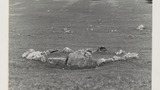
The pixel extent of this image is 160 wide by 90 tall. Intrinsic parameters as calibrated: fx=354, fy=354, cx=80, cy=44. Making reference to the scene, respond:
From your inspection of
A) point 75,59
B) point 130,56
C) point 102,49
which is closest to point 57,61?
point 75,59

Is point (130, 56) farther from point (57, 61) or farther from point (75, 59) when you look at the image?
point (57, 61)

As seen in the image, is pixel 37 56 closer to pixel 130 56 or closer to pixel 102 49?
pixel 102 49

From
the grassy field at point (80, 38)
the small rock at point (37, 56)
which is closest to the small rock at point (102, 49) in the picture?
the grassy field at point (80, 38)

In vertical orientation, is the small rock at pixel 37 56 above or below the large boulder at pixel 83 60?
above

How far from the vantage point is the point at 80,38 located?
6.81 ft

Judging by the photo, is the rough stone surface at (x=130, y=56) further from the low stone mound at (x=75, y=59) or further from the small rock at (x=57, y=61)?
the small rock at (x=57, y=61)

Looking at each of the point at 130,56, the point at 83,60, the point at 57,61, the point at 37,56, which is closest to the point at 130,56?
the point at 130,56

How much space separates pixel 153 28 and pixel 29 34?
732 millimetres

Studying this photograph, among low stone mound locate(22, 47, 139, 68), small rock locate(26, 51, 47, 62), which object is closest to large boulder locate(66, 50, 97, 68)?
low stone mound locate(22, 47, 139, 68)

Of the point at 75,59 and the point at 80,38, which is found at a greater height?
the point at 80,38

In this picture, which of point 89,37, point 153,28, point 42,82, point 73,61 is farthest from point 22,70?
point 153,28

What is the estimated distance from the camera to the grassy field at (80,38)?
2010mm

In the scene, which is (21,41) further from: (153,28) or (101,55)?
(153,28)

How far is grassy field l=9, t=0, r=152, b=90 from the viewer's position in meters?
2.01
